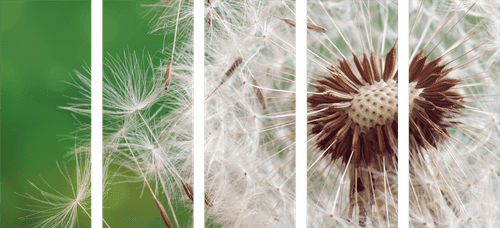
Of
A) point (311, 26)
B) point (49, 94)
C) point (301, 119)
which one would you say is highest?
point (311, 26)

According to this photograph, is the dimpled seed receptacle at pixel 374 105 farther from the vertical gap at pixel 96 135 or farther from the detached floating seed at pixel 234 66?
the vertical gap at pixel 96 135

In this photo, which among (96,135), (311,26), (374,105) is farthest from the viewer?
(96,135)

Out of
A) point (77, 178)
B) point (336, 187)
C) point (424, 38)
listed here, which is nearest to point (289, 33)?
point (424, 38)

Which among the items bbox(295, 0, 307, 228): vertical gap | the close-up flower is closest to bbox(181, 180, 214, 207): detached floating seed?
the close-up flower

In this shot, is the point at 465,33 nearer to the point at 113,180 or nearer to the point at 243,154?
the point at 243,154

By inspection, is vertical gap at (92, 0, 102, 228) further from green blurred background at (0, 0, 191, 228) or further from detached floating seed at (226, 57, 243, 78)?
detached floating seed at (226, 57, 243, 78)

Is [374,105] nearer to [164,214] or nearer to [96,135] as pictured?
[164,214]

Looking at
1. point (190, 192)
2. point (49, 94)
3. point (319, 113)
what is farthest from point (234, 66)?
point (49, 94)

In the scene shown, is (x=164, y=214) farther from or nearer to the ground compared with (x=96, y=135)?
nearer to the ground

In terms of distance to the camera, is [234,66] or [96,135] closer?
[234,66]
